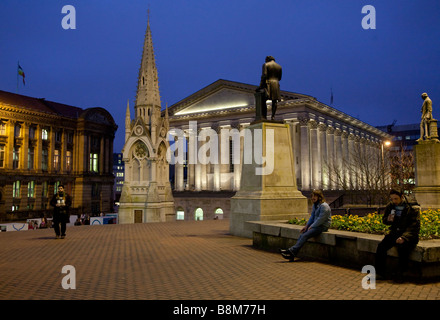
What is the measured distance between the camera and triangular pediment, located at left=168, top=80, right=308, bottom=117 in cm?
6172

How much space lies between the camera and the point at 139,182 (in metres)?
26.6

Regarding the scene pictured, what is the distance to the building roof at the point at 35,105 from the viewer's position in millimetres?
61438

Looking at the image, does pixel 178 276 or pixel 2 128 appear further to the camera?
pixel 2 128

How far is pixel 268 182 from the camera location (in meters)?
14.1

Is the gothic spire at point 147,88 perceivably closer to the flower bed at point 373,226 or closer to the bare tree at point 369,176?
the flower bed at point 373,226

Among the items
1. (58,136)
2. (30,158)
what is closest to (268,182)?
(30,158)

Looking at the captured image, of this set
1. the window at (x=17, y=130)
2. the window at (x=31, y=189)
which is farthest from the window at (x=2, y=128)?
the window at (x=31, y=189)

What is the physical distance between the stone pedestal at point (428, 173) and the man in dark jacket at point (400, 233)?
49.6ft

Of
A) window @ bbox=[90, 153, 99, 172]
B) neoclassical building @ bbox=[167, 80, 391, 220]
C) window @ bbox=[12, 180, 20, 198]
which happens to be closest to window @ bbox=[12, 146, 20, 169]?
window @ bbox=[12, 180, 20, 198]

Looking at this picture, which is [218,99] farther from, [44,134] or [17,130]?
[17,130]

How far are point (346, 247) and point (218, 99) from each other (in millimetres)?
57346
